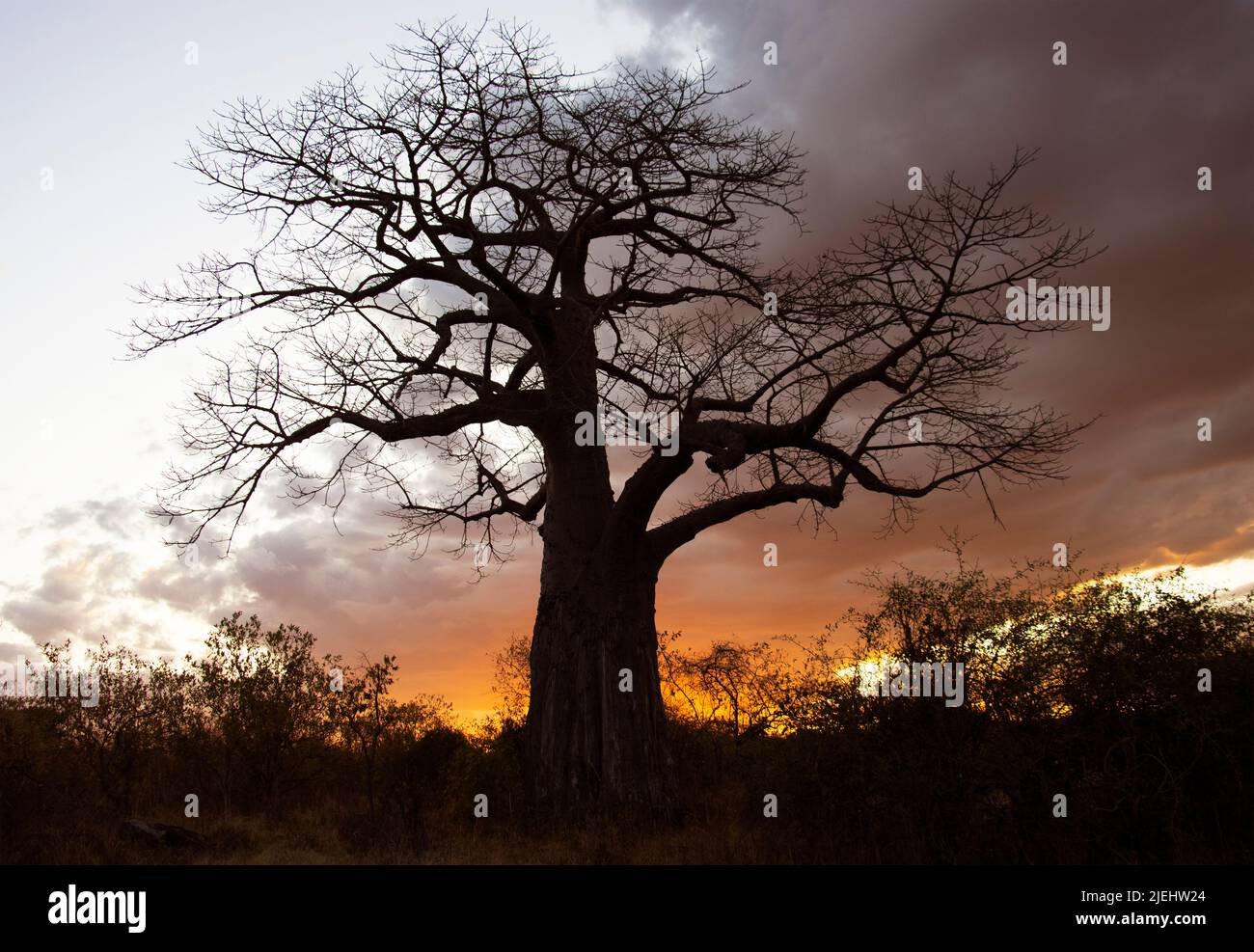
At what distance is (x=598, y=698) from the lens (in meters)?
10.4

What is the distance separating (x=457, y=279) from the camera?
435 inches

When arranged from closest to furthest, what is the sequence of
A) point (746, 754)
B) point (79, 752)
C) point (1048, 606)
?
1. point (1048, 606)
2. point (746, 754)
3. point (79, 752)

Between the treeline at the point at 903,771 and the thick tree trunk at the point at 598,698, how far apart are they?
0.45 m

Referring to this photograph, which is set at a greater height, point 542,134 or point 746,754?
point 542,134

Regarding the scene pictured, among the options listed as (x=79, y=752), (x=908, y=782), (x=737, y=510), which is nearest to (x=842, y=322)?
(x=737, y=510)

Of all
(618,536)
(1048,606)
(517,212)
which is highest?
(517,212)

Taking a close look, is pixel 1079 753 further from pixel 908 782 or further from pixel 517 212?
pixel 517 212

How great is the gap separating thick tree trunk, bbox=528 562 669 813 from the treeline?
0.45 metres

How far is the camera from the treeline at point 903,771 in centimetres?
698

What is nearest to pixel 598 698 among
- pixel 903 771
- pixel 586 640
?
pixel 586 640

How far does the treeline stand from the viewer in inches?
275

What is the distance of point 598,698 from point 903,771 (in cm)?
390
